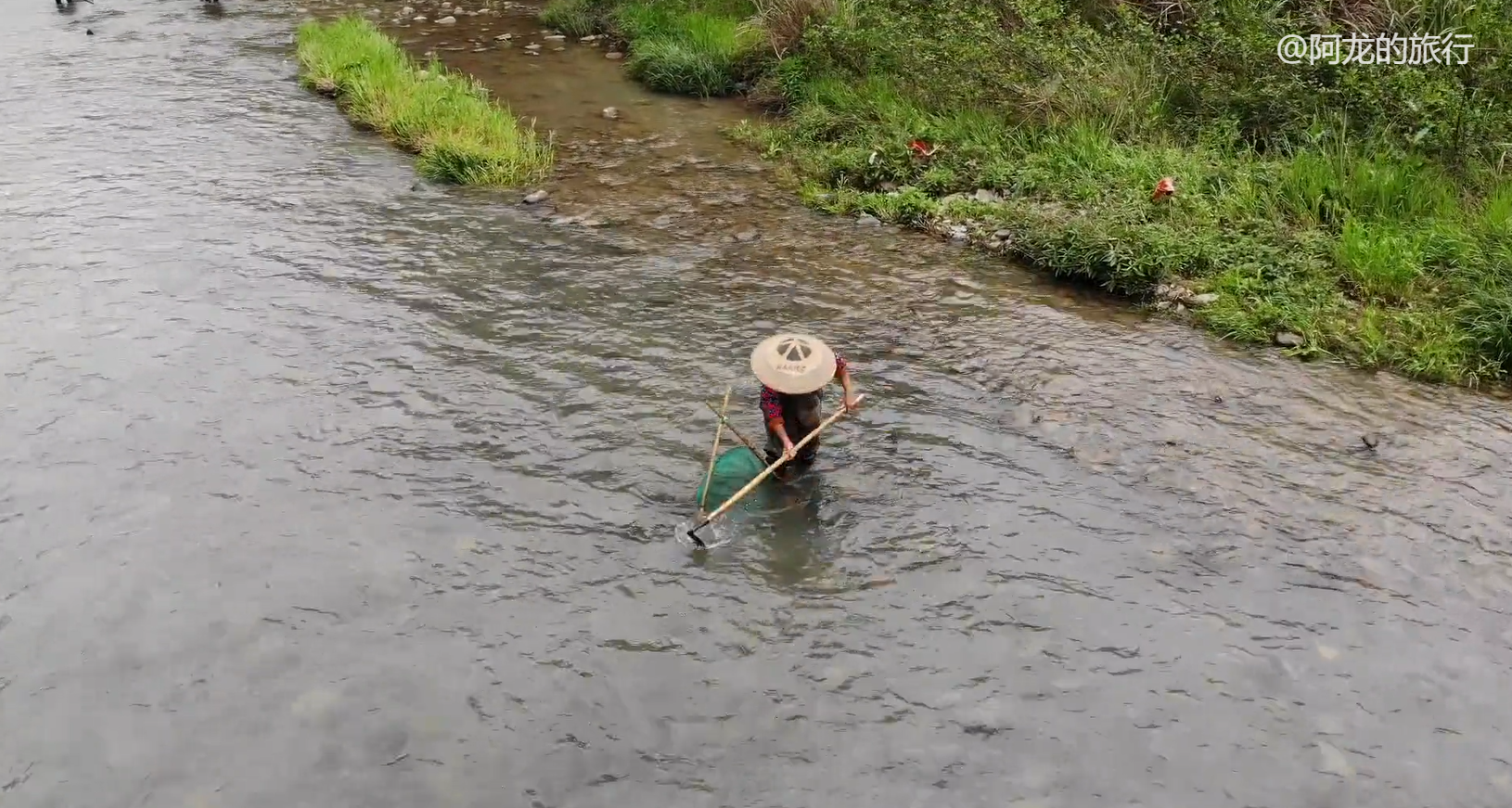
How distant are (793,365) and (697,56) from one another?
10542 millimetres

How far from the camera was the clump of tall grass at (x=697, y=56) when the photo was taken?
581 inches

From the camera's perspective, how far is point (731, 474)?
6.18m

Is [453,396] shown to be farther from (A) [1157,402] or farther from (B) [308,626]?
(A) [1157,402]

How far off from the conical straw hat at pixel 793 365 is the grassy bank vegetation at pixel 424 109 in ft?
21.9

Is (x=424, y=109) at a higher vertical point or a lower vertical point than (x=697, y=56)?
lower

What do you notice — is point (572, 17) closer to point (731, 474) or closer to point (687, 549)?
point (731, 474)

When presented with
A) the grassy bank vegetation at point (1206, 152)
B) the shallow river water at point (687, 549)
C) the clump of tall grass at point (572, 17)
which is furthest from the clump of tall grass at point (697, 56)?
the shallow river water at point (687, 549)

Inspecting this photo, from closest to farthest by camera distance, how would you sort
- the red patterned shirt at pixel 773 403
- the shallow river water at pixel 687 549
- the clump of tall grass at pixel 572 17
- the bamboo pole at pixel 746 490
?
the shallow river water at pixel 687 549, the bamboo pole at pixel 746 490, the red patterned shirt at pixel 773 403, the clump of tall grass at pixel 572 17

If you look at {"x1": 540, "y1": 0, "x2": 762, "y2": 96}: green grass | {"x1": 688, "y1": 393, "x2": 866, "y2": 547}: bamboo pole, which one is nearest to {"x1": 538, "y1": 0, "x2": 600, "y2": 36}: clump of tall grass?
{"x1": 540, "y1": 0, "x2": 762, "y2": 96}: green grass

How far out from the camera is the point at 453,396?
24.4ft

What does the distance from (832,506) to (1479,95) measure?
7.56 meters

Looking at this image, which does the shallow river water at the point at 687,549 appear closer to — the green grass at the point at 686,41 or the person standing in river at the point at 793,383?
the person standing in river at the point at 793,383

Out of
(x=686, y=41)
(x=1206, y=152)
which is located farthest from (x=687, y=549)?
Answer: (x=686, y=41)

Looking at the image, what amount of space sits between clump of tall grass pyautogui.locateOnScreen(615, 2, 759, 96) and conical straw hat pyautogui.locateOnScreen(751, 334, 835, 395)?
32.3ft
